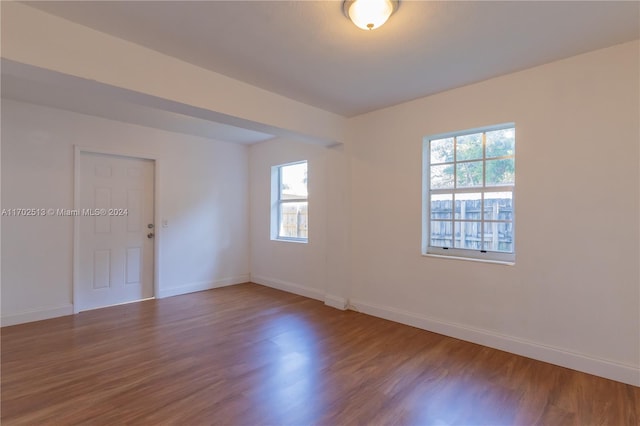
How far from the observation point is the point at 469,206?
321 centimetres

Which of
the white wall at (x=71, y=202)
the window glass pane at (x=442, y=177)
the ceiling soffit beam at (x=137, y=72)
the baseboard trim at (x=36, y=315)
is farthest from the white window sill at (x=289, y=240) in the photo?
the baseboard trim at (x=36, y=315)

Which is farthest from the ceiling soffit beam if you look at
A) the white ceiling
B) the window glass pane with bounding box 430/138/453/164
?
the window glass pane with bounding box 430/138/453/164

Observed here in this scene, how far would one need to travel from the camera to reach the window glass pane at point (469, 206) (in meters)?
3.15

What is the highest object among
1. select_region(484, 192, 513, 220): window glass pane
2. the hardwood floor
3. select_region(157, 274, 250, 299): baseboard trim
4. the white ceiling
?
the white ceiling

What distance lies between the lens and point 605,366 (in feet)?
7.78

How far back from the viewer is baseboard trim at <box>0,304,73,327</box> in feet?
11.3

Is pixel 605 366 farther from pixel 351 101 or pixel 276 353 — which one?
pixel 351 101

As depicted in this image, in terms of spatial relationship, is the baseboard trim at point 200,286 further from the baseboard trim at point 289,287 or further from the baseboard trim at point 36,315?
the baseboard trim at point 36,315

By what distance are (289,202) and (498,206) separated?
3211 millimetres

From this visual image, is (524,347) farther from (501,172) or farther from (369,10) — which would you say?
(369,10)

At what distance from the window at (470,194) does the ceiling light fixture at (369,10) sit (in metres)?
1.77

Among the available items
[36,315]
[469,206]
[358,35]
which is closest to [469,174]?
[469,206]

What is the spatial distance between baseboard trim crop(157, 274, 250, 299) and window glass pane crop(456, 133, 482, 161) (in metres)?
4.21

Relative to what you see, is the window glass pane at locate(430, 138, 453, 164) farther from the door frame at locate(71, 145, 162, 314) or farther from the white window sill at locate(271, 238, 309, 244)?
the door frame at locate(71, 145, 162, 314)
